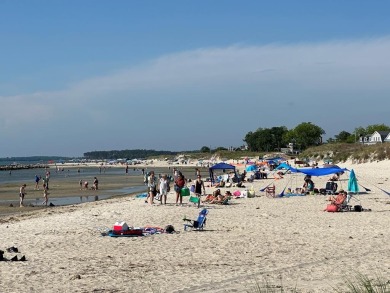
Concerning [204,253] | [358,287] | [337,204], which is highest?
[358,287]

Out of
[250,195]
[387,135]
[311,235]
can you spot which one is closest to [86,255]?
[311,235]

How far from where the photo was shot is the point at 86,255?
504 inches

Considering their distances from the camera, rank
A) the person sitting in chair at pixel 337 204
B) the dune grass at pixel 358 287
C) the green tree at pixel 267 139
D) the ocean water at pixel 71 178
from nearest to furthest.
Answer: the dune grass at pixel 358 287
the person sitting in chair at pixel 337 204
the ocean water at pixel 71 178
the green tree at pixel 267 139

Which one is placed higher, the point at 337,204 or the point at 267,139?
the point at 267,139

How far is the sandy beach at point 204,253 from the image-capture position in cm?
995

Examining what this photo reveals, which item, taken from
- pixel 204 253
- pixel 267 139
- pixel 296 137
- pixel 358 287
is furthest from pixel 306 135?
pixel 358 287

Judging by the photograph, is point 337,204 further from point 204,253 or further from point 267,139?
point 267,139

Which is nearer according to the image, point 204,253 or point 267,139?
point 204,253

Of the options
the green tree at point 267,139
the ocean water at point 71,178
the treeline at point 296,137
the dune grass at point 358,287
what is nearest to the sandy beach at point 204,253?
the dune grass at point 358,287

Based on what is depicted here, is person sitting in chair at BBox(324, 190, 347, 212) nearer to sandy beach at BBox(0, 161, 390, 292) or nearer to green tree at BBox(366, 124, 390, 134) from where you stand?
sandy beach at BBox(0, 161, 390, 292)

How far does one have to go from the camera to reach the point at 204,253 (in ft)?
42.1

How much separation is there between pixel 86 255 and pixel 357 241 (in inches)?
265

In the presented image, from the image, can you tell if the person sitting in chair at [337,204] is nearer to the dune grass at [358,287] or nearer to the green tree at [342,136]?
the dune grass at [358,287]

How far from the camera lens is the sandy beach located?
32.6ft
